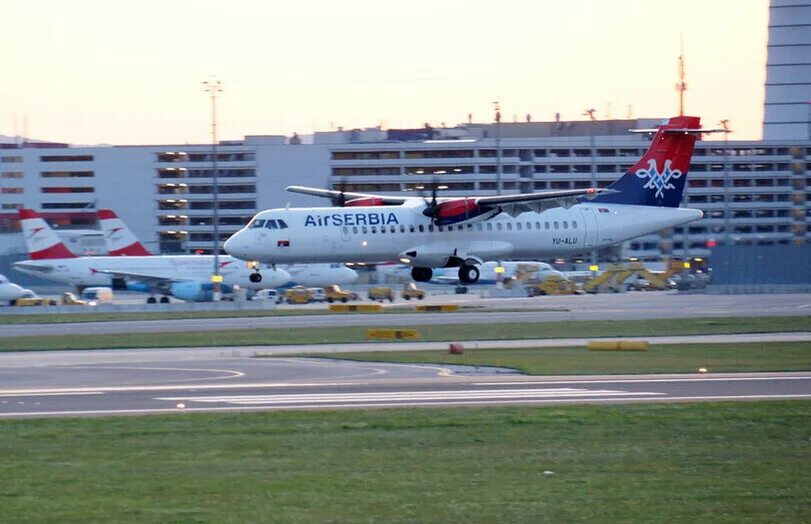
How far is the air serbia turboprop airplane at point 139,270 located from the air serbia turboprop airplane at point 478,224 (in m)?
18.7

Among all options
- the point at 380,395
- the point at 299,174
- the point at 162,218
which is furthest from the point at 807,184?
the point at 380,395

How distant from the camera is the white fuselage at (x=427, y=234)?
51219 millimetres

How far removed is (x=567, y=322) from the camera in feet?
150

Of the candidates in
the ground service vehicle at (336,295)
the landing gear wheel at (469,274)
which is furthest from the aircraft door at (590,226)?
the ground service vehicle at (336,295)

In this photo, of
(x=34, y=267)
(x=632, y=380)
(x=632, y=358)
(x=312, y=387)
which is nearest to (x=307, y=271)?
(x=34, y=267)

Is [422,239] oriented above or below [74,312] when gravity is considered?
above

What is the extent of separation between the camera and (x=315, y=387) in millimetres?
23047

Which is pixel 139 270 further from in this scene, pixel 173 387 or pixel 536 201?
pixel 173 387

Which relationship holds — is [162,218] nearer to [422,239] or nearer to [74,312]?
[74,312]

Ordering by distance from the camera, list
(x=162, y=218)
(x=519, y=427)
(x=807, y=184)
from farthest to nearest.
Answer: (x=162, y=218) < (x=807, y=184) < (x=519, y=427)

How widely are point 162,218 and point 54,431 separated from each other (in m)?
99.9

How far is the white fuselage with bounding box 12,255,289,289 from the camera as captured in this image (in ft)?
242

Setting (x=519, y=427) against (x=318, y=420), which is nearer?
(x=519, y=427)

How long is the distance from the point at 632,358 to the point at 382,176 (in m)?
83.6
